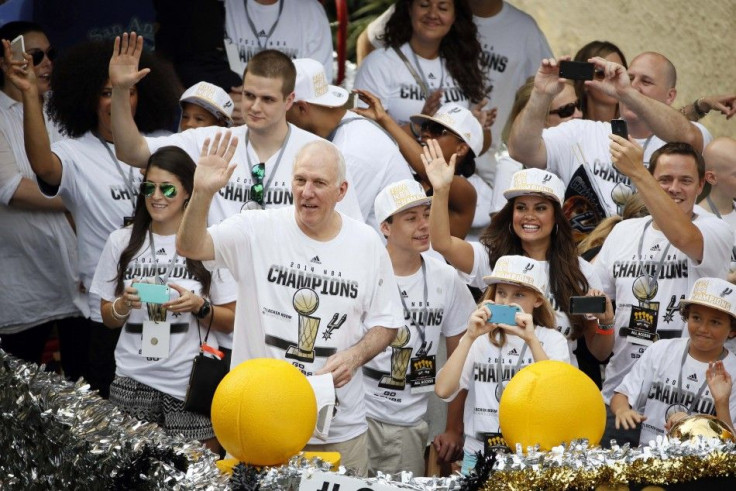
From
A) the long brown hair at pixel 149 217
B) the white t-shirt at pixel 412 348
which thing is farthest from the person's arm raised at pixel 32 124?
the white t-shirt at pixel 412 348

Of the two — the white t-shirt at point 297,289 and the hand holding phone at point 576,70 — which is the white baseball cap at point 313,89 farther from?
the white t-shirt at point 297,289

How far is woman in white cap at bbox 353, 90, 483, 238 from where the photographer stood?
702 centimetres

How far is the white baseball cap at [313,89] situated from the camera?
6863 millimetres

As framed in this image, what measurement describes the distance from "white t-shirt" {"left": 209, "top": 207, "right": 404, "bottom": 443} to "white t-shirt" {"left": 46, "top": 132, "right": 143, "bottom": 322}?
157 cm

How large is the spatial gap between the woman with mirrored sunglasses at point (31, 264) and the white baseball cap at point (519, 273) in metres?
2.50

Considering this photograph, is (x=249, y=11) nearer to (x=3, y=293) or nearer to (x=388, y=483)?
(x=3, y=293)

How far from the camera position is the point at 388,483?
3.81 meters

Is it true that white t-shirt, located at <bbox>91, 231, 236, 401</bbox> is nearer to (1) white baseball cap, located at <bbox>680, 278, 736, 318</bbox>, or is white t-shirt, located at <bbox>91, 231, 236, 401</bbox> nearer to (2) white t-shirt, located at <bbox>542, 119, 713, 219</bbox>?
(2) white t-shirt, located at <bbox>542, 119, 713, 219</bbox>

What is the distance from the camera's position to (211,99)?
704 centimetres

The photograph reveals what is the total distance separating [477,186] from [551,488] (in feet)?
14.0

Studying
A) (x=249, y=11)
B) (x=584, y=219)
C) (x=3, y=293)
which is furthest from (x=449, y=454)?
(x=249, y=11)

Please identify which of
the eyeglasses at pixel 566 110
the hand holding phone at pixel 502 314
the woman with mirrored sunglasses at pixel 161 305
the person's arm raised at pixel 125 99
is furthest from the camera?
the eyeglasses at pixel 566 110

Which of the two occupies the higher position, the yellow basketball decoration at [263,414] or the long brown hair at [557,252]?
the long brown hair at [557,252]

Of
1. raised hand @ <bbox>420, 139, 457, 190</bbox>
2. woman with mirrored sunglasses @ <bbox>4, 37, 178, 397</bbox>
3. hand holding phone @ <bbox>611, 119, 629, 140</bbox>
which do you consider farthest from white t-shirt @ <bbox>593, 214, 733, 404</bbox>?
woman with mirrored sunglasses @ <bbox>4, 37, 178, 397</bbox>
